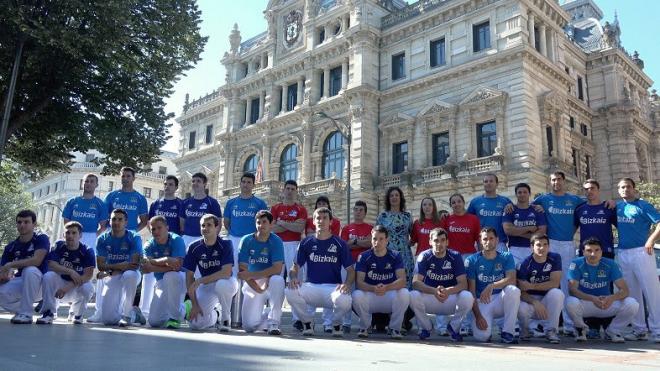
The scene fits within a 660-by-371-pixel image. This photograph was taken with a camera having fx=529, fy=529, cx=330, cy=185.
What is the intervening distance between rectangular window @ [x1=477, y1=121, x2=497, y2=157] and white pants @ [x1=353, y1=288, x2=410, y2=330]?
62.1 ft

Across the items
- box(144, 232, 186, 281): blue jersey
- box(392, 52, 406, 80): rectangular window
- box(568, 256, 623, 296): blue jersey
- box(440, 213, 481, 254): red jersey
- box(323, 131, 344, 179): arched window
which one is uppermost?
box(392, 52, 406, 80): rectangular window

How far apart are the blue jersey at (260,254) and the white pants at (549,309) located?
357 centimetres

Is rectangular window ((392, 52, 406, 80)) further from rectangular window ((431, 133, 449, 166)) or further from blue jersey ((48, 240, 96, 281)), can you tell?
blue jersey ((48, 240, 96, 281))

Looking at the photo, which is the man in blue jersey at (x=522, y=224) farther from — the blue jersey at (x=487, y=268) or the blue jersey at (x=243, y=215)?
the blue jersey at (x=243, y=215)

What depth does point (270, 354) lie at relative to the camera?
4.90 metres

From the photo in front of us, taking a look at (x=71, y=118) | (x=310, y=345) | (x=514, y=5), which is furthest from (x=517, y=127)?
(x=310, y=345)

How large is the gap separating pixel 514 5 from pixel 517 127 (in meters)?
5.98

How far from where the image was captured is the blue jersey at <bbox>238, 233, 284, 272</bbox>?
26.7 ft

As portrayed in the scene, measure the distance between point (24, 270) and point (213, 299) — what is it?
2904 millimetres

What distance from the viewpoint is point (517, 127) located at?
947 inches

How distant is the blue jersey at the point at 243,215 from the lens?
32.1 ft

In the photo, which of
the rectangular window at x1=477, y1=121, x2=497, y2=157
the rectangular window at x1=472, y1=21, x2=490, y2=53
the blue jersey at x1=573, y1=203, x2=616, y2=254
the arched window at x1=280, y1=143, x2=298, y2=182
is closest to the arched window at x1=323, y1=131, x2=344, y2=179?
the arched window at x1=280, y1=143, x2=298, y2=182

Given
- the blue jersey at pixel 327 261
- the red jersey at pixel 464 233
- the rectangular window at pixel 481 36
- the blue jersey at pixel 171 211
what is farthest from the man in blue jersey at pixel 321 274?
the rectangular window at pixel 481 36

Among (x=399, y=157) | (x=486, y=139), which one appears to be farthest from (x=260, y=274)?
(x=399, y=157)
